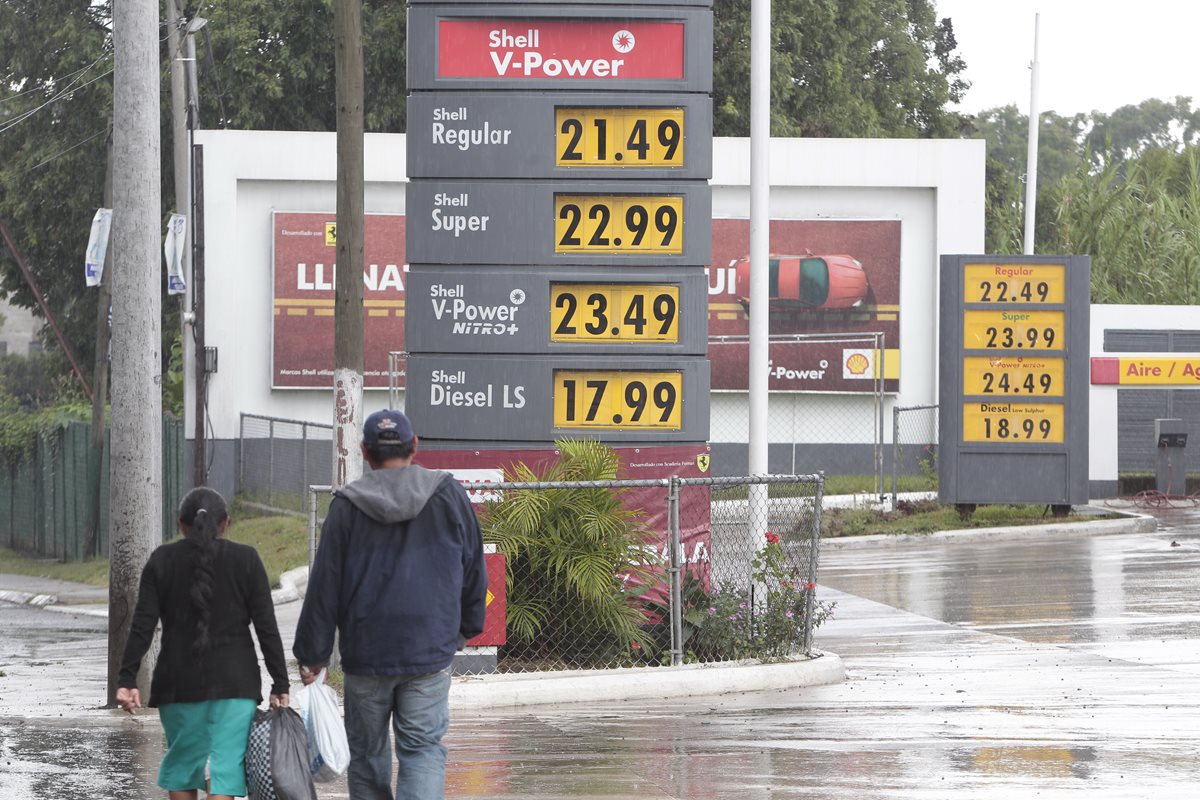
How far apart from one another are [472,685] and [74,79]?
31192mm

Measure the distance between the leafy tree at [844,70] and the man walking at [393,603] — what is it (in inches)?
1226

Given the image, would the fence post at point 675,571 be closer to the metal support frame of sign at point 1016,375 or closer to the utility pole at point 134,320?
the utility pole at point 134,320

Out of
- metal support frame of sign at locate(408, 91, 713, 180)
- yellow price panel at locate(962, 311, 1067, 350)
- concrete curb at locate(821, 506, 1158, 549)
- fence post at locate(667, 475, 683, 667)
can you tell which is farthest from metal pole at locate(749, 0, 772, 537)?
yellow price panel at locate(962, 311, 1067, 350)

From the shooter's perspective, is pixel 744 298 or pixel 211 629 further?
pixel 744 298

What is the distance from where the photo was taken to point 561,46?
12.9 meters

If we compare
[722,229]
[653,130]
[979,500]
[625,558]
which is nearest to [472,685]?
[625,558]

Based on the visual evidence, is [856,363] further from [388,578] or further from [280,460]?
[388,578]

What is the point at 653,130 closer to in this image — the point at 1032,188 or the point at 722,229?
the point at 722,229

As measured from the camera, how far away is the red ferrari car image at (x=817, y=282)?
A: 102 feet

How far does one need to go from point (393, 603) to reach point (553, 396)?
649cm

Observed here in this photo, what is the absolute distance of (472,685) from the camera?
11141mm

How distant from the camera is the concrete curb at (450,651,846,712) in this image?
11.2 metres

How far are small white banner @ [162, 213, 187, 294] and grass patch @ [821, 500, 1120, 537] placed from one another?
10.9 metres

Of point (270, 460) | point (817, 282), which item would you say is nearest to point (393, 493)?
point (270, 460)
